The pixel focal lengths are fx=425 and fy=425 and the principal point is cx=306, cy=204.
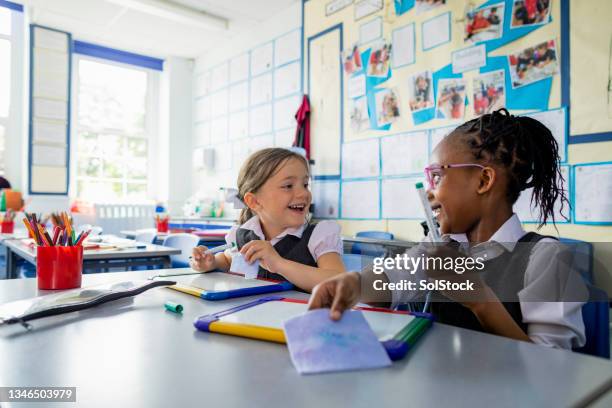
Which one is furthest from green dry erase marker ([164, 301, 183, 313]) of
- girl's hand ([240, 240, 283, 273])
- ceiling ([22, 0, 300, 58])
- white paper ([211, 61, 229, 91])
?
white paper ([211, 61, 229, 91])

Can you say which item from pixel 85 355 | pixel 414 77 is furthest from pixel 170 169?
pixel 85 355

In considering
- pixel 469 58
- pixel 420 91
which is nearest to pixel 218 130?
pixel 420 91

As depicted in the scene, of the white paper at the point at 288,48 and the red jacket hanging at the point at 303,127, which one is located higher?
the white paper at the point at 288,48

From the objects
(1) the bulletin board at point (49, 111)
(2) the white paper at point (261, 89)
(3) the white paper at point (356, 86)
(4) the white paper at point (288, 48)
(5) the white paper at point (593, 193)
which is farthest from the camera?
(1) the bulletin board at point (49, 111)

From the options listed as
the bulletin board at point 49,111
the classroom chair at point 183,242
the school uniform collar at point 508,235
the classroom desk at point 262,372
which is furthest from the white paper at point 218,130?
the classroom desk at point 262,372

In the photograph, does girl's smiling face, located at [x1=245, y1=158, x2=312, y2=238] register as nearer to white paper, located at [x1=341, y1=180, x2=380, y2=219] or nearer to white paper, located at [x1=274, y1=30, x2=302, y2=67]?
white paper, located at [x1=341, y1=180, x2=380, y2=219]

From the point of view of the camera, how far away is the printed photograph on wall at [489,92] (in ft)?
8.61

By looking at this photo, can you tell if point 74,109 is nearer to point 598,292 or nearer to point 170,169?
point 170,169

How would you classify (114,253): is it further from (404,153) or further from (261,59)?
(261,59)

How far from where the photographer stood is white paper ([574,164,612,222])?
2.18 m

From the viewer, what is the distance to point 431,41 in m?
3.02

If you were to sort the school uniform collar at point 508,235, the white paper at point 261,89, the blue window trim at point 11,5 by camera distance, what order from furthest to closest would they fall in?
the white paper at point 261,89 < the blue window trim at point 11,5 < the school uniform collar at point 508,235

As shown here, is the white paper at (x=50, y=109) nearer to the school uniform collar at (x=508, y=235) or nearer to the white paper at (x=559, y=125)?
the white paper at (x=559, y=125)

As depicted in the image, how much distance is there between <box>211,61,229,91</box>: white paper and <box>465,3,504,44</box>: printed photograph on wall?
3.24 metres
